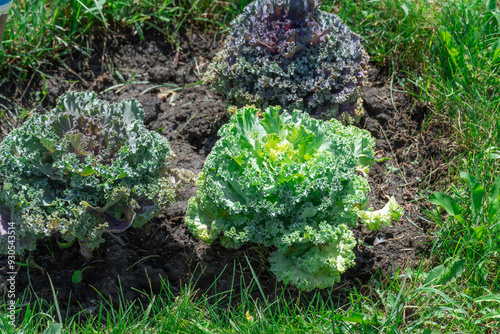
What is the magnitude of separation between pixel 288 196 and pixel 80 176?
4.20 feet

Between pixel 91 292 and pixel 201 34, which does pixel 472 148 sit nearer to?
pixel 201 34

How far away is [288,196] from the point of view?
2.90 metres

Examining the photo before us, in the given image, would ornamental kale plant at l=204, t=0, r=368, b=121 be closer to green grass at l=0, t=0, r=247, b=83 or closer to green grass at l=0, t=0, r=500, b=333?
green grass at l=0, t=0, r=500, b=333

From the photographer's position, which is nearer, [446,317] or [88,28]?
[446,317]

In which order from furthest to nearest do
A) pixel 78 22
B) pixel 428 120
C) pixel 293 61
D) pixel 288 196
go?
pixel 78 22 → pixel 428 120 → pixel 293 61 → pixel 288 196

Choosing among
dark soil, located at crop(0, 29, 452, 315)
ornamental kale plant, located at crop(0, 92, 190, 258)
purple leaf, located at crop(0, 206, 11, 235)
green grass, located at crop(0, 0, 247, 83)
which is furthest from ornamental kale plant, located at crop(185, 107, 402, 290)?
green grass, located at crop(0, 0, 247, 83)

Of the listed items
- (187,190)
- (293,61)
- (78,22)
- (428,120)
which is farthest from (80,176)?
(428,120)

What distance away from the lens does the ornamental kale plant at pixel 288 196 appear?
2.90 m

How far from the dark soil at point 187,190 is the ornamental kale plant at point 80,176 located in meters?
0.37

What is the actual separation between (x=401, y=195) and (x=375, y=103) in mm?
920

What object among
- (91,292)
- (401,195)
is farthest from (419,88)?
(91,292)

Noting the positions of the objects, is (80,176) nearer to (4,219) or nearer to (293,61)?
(4,219)

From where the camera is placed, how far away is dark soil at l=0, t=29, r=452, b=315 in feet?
10.9

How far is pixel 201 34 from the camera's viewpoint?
194 inches
